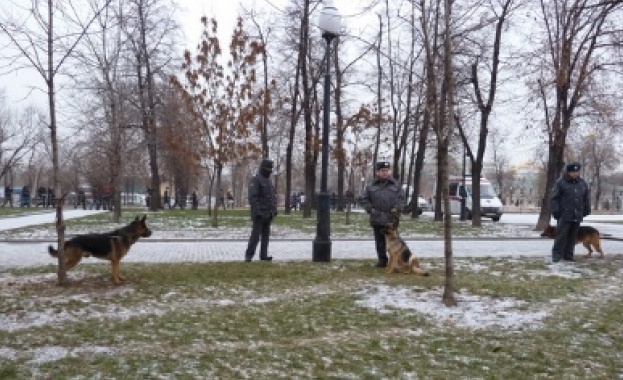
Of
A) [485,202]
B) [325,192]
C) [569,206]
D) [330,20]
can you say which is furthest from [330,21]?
[485,202]

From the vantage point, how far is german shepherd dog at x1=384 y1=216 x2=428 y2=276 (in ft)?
32.2

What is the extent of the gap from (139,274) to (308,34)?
915 inches

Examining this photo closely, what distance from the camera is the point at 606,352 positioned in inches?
227

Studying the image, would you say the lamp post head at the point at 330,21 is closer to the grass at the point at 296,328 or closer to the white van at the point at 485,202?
the grass at the point at 296,328

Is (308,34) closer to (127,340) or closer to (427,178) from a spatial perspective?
(127,340)

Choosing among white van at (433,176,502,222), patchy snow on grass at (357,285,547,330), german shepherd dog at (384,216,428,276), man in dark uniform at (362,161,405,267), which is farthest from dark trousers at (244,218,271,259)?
white van at (433,176,502,222)

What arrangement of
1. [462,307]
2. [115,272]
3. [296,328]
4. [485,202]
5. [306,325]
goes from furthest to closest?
1. [485,202]
2. [115,272]
3. [462,307]
4. [306,325]
5. [296,328]

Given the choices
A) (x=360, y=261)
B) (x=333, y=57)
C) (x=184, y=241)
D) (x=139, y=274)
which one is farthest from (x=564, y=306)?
(x=333, y=57)

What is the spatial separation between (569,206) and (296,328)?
734 cm

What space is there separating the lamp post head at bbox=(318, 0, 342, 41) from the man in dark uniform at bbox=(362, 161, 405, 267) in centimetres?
284

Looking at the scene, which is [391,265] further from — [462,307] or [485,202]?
[485,202]

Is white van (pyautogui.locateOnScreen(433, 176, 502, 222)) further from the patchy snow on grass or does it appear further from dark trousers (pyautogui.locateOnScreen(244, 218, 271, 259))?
the patchy snow on grass

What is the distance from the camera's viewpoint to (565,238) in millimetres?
11711

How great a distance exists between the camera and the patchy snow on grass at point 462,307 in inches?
268
